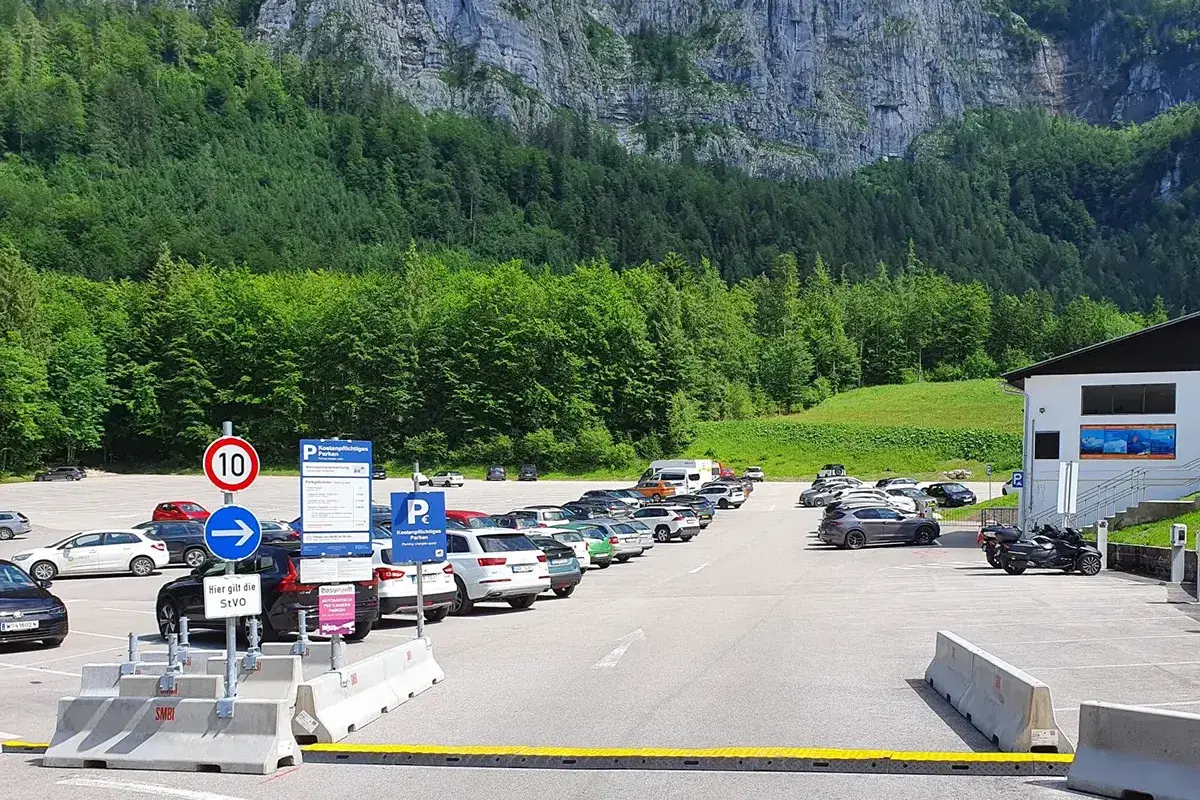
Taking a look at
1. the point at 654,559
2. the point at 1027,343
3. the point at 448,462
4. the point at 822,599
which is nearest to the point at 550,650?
the point at 822,599

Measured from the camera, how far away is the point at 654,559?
37469 millimetres

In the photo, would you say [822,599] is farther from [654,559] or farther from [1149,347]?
[1149,347]

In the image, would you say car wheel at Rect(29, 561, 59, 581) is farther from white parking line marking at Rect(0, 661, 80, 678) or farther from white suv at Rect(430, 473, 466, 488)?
white suv at Rect(430, 473, 466, 488)

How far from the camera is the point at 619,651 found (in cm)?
1598

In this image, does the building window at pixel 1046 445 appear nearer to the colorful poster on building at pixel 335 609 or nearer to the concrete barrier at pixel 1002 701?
the concrete barrier at pixel 1002 701

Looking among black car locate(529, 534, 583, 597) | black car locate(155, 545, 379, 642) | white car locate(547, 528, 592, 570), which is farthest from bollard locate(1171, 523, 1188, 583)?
black car locate(155, 545, 379, 642)

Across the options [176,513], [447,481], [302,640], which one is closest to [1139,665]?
[302,640]

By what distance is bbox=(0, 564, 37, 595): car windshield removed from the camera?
18.3 metres

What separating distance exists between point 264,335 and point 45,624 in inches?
3608

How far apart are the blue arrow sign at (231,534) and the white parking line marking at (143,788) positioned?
2.01 m

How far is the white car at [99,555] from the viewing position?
31297 mm

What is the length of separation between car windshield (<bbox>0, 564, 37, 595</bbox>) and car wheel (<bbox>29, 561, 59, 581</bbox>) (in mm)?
12599

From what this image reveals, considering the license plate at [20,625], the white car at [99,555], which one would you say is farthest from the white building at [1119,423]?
the license plate at [20,625]

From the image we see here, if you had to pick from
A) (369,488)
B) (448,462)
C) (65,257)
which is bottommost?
(448,462)
